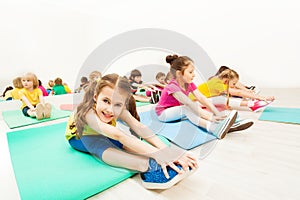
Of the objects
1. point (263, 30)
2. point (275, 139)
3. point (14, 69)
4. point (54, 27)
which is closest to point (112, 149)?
point (275, 139)

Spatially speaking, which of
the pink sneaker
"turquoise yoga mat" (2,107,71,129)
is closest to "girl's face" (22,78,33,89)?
"turquoise yoga mat" (2,107,71,129)

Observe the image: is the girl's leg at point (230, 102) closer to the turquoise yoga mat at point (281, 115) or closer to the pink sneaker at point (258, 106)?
the pink sneaker at point (258, 106)

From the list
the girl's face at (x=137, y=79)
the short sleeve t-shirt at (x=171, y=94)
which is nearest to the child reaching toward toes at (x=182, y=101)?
the short sleeve t-shirt at (x=171, y=94)

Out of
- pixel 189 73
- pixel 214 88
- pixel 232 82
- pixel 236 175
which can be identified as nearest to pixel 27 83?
pixel 189 73

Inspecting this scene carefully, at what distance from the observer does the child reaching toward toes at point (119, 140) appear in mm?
646

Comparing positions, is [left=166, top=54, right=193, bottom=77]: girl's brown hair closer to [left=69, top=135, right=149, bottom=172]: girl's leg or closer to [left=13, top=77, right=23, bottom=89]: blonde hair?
[left=69, top=135, right=149, bottom=172]: girl's leg

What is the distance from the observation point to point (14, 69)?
3225mm

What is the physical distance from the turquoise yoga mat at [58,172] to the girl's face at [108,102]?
0.20 m

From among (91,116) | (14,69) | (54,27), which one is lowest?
(14,69)

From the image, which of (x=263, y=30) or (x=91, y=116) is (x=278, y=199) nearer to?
(x=91, y=116)

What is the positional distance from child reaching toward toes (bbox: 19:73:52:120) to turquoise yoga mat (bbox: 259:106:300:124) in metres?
1.79

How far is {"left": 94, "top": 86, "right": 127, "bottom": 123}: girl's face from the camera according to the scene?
2.52 feet

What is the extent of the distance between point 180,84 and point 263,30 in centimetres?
214

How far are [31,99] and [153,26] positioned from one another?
273cm
